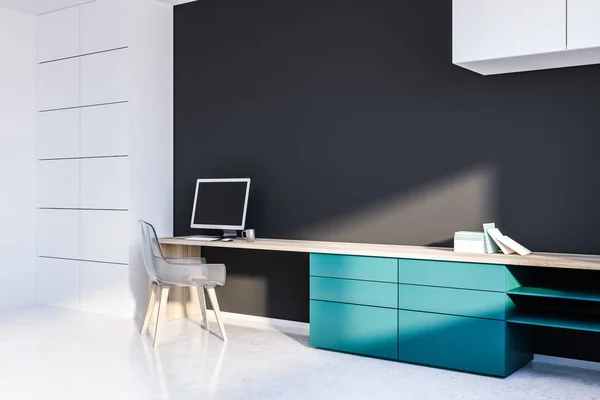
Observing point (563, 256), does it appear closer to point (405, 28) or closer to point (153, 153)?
point (405, 28)

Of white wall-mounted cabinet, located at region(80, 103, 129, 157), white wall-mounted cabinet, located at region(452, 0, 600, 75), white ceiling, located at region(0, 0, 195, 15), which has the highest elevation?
white ceiling, located at region(0, 0, 195, 15)

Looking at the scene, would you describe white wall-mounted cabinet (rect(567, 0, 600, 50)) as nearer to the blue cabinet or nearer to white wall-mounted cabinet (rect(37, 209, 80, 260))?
the blue cabinet

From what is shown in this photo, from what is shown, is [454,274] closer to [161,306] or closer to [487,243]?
[487,243]

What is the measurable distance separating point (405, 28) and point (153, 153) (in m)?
2.65

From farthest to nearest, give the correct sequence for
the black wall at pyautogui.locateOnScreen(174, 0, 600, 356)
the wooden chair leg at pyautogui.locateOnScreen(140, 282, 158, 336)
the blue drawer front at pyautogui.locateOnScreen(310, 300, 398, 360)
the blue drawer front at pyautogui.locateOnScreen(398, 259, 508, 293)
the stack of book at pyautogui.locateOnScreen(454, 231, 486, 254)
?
1. the wooden chair leg at pyautogui.locateOnScreen(140, 282, 158, 336)
2. the blue drawer front at pyautogui.locateOnScreen(310, 300, 398, 360)
3. the black wall at pyautogui.locateOnScreen(174, 0, 600, 356)
4. the stack of book at pyautogui.locateOnScreen(454, 231, 486, 254)
5. the blue drawer front at pyautogui.locateOnScreen(398, 259, 508, 293)

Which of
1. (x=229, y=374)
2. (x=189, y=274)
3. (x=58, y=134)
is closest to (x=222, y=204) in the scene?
(x=189, y=274)

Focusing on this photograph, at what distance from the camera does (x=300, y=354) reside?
16.1ft

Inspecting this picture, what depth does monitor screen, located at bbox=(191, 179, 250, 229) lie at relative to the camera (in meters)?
5.75

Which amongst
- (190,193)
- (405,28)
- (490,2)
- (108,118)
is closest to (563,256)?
(490,2)

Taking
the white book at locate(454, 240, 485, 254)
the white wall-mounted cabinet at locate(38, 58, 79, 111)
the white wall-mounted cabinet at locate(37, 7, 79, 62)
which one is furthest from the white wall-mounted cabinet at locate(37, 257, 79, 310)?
the white book at locate(454, 240, 485, 254)

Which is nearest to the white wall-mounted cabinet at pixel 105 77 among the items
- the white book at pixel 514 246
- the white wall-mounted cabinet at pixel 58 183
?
the white wall-mounted cabinet at pixel 58 183

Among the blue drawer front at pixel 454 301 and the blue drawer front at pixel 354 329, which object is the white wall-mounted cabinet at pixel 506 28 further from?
the blue drawer front at pixel 354 329

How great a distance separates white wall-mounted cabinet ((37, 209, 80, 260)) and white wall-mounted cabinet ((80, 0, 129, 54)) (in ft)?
5.36

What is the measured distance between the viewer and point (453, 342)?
4395mm
